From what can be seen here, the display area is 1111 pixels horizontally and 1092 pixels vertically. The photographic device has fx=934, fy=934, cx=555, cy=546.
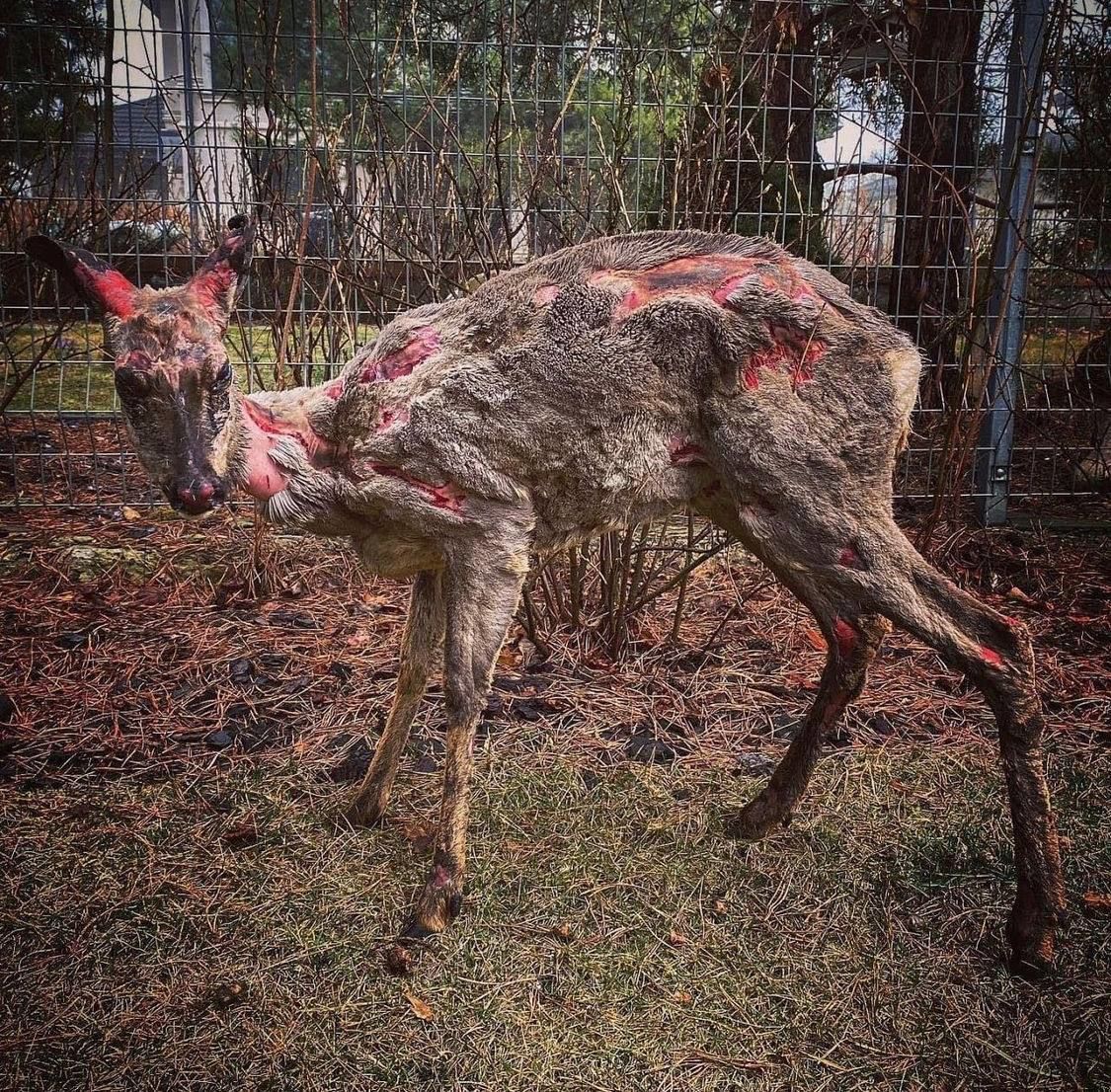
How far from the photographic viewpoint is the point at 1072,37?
5508 mm

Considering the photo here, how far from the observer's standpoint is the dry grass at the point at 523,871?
2516 mm

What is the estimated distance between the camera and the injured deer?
2.84m

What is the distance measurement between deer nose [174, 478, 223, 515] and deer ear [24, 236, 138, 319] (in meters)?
0.47

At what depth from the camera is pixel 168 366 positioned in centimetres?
243

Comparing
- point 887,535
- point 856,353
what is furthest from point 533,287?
point 887,535

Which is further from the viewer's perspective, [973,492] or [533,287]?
[973,492]

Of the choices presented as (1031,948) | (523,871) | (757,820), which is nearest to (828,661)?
(757,820)

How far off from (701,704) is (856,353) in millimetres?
1969

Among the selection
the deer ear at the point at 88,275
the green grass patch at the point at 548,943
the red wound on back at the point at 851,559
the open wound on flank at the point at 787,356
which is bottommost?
the green grass patch at the point at 548,943

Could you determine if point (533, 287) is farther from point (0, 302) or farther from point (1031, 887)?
point (0, 302)

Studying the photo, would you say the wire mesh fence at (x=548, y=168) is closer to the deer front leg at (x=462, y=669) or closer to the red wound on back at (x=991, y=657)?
the red wound on back at (x=991, y=657)

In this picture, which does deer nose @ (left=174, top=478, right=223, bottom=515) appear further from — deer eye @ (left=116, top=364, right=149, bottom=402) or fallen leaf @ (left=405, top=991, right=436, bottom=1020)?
fallen leaf @ (left=405, top=991, right=436, bottom=1020)

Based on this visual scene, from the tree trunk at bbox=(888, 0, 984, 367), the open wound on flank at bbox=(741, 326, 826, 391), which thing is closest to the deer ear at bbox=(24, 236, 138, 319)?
the open wound on flank at bbox=(741, 326, 826, 391)

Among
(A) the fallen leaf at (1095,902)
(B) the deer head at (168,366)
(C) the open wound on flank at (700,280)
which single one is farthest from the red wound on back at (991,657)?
(B) the deer head at (168,366)
